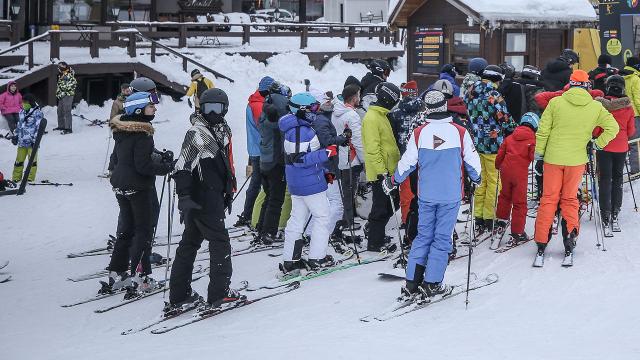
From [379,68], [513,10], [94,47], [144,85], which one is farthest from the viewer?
[94,47]

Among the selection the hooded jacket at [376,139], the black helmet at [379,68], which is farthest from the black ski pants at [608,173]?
the black helmet at [379,68]

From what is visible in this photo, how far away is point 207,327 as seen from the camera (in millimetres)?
6750

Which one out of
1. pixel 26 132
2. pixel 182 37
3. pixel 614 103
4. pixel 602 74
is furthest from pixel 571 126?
pixel 182 37

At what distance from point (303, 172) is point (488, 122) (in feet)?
8.40

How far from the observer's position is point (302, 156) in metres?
7.99

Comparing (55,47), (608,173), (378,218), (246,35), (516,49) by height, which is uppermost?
(246,35)

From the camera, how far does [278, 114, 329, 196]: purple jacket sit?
8.03 metres

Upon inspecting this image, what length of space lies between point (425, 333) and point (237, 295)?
1.82m

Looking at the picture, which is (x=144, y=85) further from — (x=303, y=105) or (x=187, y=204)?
(x=187, y=204)

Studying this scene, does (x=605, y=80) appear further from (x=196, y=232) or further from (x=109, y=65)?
(x=109, y=65)

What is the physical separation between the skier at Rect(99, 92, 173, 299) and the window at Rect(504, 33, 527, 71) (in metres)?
9.95

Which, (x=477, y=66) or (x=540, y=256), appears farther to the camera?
(x=477, y=66)

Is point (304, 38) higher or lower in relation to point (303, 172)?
higher

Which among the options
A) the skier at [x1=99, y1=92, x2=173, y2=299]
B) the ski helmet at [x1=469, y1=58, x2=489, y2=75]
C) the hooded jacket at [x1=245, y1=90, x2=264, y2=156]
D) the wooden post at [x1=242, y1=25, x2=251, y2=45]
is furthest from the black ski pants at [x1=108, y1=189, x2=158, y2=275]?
the wooden post at [x1=242, y1=25, x2=251, y2=45]
